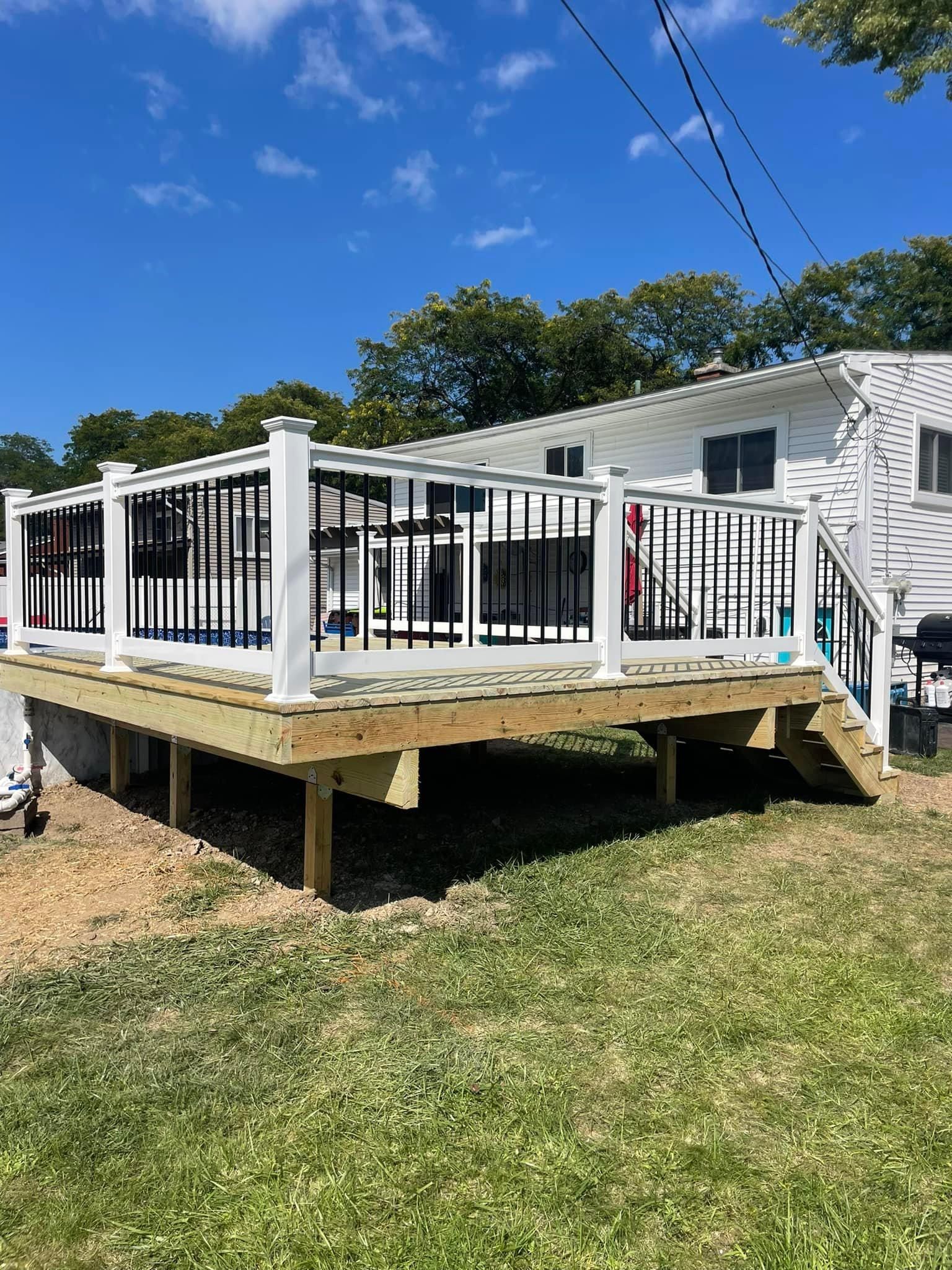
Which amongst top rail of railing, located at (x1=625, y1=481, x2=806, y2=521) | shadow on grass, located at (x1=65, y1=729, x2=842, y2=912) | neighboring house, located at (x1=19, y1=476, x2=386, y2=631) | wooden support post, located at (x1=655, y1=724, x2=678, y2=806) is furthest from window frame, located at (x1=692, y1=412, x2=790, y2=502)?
neighboring house, located at (x1=19, y1=476, x2=386, y2=631)

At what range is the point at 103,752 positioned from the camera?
20.7ft

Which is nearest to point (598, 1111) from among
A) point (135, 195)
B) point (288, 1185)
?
point (288, 1185)

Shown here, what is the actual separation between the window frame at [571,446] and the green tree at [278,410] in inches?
843

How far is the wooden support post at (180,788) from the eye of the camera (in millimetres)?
5008

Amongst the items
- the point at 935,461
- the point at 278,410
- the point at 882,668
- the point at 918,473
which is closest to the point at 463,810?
the point at 882,668

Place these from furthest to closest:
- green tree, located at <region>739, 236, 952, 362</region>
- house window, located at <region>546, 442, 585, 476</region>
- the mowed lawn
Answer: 1. green tree, located at <region>739, 236, 952, 362</region>
2. house window, located at <region>546, 442, 585, 476</region>
3. the mowed lawn

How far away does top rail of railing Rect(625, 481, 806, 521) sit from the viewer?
177 inches

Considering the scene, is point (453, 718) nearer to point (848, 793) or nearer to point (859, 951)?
point (859, 951)

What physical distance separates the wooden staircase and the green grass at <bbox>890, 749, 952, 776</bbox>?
153cm

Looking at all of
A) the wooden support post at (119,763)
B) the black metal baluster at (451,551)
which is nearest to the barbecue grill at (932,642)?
the black metal baluster at (451,551)

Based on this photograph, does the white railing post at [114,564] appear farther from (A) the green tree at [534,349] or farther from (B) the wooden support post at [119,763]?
(A) the green tree at [534,349]

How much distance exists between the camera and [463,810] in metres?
5.44

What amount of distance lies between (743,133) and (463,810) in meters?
6.29

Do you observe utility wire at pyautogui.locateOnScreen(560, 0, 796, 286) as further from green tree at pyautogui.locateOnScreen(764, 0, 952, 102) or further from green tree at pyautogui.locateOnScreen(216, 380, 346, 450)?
green tree at pyautogui.locateOnScreen(216, 380, 346, 450)
